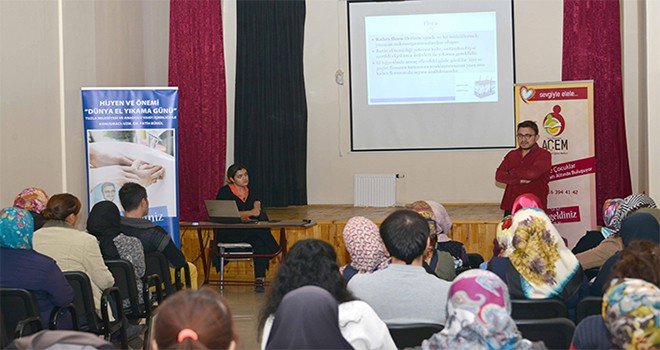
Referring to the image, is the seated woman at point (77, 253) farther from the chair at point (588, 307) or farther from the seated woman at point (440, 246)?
the chair at point (588, 307)

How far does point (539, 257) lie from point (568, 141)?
14.6 ft

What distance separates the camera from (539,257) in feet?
11.5

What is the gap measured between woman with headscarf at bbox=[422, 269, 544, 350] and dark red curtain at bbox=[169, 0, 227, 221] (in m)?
7.94

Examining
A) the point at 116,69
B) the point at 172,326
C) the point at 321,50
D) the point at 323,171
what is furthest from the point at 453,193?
the point at 172,326

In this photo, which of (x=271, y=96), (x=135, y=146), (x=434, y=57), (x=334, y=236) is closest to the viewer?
(x=135, y=146)

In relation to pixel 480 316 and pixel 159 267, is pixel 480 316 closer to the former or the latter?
pixel 480 316

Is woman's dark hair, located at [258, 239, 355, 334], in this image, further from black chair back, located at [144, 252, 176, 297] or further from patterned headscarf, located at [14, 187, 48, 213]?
patterned headscarf, located at [14, 187, 48, 213]

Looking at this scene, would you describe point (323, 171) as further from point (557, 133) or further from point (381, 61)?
point (557, 133)

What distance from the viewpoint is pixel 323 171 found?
10.8 meters

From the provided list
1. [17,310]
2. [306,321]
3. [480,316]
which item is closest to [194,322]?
[306,321]

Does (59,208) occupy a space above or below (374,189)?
above

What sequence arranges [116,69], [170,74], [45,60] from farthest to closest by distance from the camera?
[170,74] < [116,69] < [45,60]

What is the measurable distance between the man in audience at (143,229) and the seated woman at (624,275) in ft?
10.3

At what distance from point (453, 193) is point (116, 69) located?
424 centimetres
